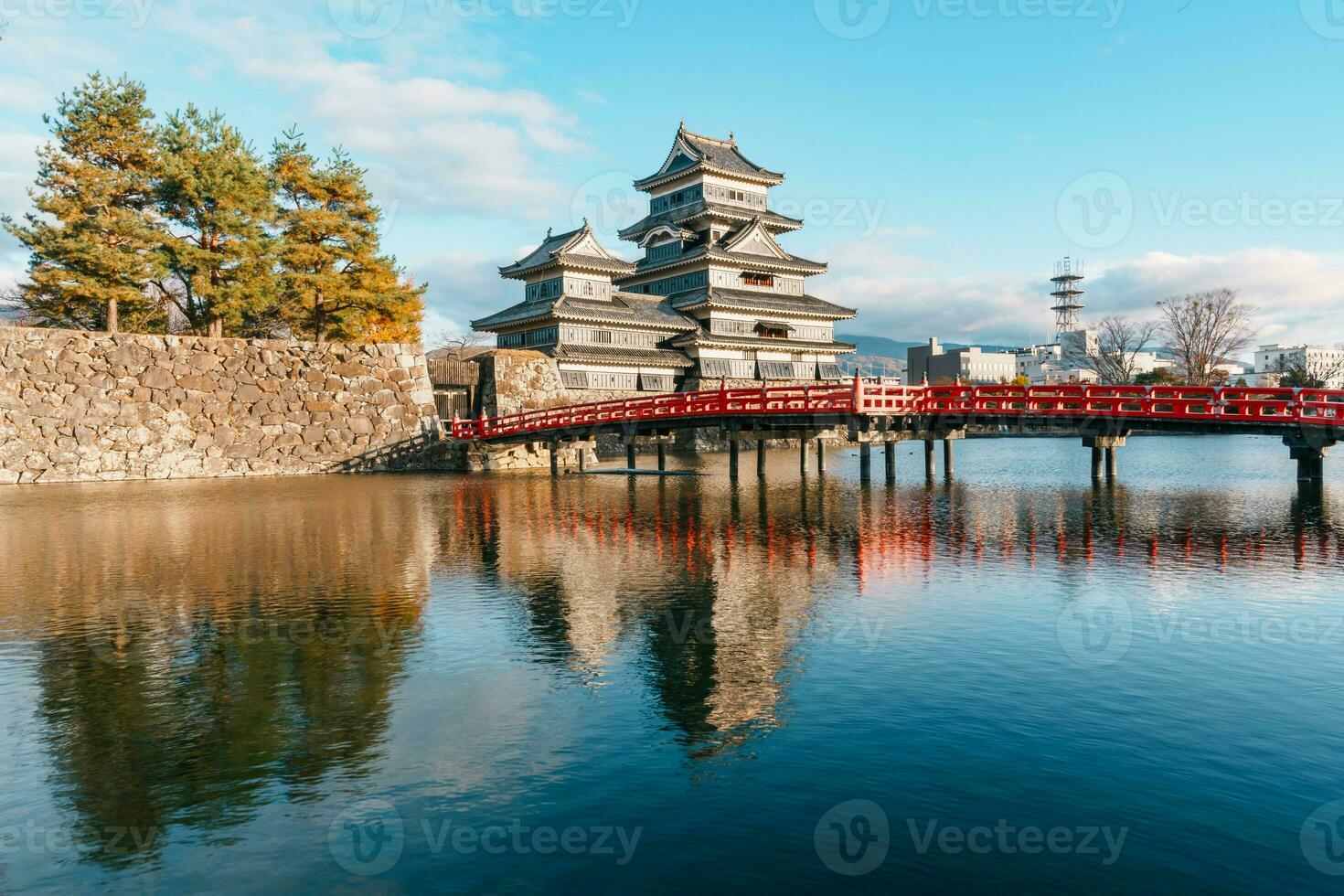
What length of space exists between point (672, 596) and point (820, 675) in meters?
4.27

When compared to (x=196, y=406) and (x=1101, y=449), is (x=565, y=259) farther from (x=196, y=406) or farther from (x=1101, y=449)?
(x=1101, y=449)

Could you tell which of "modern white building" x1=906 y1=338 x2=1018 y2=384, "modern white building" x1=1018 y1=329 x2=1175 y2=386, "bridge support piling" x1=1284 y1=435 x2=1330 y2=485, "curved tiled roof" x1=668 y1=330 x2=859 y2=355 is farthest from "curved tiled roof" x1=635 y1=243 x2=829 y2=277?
"modern white building" x1=1018 y1=329 x2=1175 y2=386

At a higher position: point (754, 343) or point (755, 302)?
point (755, 302)

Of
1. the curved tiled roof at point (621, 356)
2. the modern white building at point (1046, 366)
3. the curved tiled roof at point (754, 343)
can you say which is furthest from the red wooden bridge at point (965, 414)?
the modern white building at point (1046, 366)

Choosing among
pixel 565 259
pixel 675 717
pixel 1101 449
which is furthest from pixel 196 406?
pixel 675 717

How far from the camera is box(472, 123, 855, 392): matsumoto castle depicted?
58.8m

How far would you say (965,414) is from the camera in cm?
3050

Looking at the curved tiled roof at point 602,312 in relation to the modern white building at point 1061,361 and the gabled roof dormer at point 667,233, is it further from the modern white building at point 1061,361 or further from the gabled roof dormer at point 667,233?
the modern white building at point 1061,361

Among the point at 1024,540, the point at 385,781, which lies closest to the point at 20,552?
the point at 385,781

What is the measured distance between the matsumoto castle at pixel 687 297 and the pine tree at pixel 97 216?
77.2ft

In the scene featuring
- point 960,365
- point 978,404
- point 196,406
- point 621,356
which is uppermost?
point 960,365

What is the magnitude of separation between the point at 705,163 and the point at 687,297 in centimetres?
993

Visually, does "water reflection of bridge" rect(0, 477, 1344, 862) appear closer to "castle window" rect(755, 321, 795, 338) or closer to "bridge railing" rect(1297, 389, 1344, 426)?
"bridge railing" rect(1297, 389, 1344, 426)

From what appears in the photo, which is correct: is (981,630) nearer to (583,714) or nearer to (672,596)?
(672,596)
